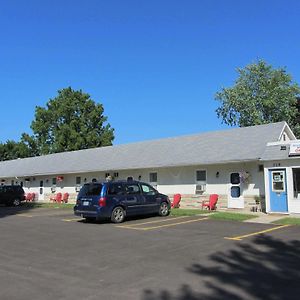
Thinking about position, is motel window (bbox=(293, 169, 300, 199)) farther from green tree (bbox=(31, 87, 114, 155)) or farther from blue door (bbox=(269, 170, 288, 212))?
green tree (bbox=(31, 87, 114, 155))

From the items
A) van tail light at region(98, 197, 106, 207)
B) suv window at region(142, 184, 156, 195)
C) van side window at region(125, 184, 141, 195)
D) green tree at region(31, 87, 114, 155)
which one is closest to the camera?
van tail light at region(98, 197, 106, 207)

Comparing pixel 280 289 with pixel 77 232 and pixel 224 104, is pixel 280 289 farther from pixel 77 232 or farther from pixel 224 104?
pixel 224 104

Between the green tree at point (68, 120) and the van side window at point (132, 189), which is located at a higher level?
the green tree at point (68, 120)

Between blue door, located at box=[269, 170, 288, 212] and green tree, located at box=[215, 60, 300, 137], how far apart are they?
28873 millimetres

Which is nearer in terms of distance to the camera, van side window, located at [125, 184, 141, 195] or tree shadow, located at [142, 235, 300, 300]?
tree shadow, located at [142, 235, 300, 300]

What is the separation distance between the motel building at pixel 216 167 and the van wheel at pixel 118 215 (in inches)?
264

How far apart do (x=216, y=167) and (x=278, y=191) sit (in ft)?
15.2

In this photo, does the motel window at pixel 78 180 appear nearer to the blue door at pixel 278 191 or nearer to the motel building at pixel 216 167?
the motel building at pixel 216 167

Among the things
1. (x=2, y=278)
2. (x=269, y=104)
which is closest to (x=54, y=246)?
(x=2, y=278)

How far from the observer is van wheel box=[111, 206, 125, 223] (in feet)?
58.5

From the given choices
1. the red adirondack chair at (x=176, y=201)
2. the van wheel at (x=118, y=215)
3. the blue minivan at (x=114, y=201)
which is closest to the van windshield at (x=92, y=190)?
the blue minivan at (x=114, y=201)

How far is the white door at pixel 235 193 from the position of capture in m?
22.3

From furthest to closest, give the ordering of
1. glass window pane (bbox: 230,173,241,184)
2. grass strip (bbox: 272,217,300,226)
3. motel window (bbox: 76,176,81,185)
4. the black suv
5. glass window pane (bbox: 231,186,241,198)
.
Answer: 1. motel window (bbox: 76,176,81,185)
2. the black suv
3. glass window pane (bbox: 230,173,241,184)
4. glass window pane (bbox: 231,186,241,198)
5. grass strip (bbox: 272,217,300,226)

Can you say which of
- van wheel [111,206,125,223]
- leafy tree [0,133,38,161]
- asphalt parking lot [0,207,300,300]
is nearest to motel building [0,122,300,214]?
asphalt parking lot [0,207,300,300]
